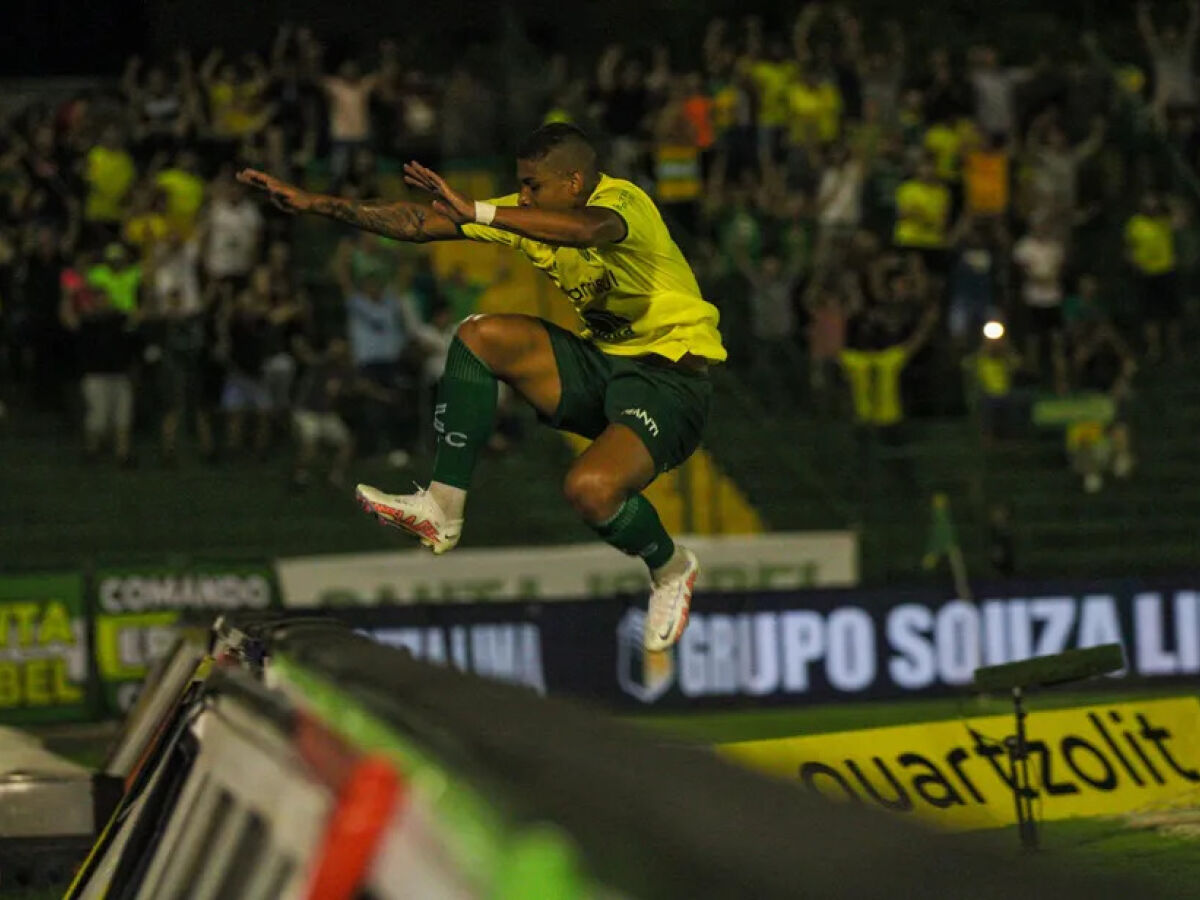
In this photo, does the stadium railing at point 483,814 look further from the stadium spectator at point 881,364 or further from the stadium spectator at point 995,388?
the stadium spectator at point 995,388

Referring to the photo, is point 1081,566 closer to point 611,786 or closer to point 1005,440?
point 1005,440

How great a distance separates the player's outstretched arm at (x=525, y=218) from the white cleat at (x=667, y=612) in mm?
1429

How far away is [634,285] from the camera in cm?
702

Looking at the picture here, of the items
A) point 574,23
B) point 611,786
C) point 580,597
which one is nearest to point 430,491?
point 611,786

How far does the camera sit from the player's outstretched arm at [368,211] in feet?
22.5

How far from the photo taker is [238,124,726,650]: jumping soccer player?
687 centimetres

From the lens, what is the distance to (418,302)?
19.0m

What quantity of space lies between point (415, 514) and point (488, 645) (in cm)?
924

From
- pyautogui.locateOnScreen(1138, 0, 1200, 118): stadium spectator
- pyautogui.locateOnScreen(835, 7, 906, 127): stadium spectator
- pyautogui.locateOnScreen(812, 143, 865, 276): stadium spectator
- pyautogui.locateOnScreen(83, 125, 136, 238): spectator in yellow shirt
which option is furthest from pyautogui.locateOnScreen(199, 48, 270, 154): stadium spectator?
pyautogui.locateOnScreen(1138, 0, 1200, 118): stadium spectator

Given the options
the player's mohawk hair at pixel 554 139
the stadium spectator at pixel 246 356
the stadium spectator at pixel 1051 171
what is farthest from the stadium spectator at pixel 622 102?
the player's mohawk hair at pixel 554 139

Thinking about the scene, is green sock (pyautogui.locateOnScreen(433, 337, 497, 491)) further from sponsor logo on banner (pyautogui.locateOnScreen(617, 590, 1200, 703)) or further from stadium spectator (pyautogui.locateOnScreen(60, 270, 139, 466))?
stadium spectator (pyautogui.locateOnScreen(60, 270, 139, 466))

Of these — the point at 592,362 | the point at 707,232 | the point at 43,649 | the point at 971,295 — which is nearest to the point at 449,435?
the point at 592,362

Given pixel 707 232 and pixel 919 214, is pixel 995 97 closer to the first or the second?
pixel 919 214

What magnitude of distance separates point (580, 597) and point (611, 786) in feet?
47.3
